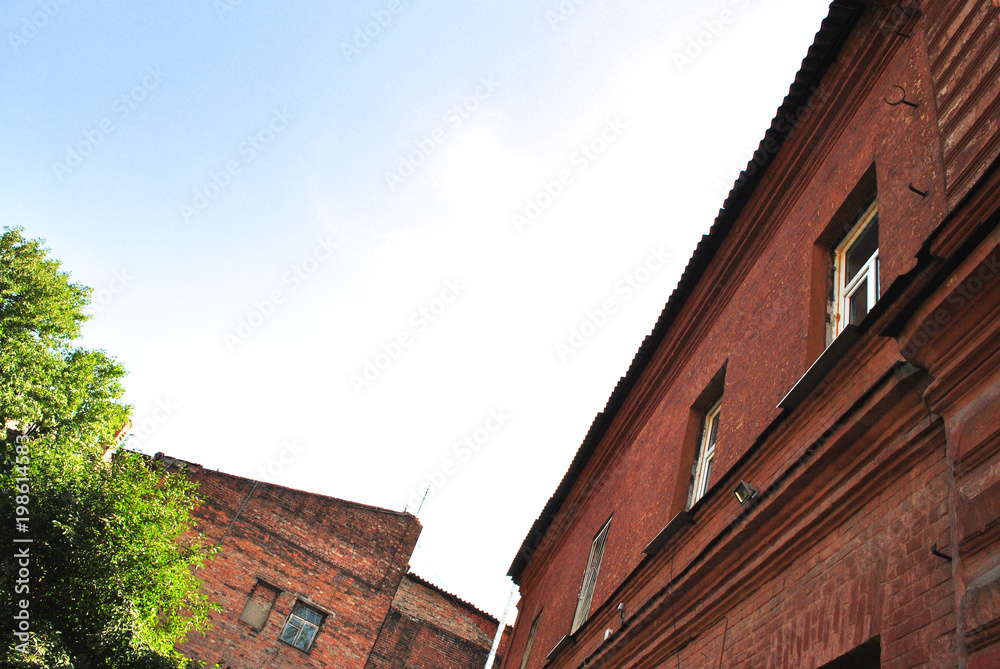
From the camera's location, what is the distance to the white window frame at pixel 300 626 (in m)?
19.0

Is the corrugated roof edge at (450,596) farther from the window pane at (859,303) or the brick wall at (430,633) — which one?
the window pane at (859,303)

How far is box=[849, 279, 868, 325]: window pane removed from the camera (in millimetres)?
5125

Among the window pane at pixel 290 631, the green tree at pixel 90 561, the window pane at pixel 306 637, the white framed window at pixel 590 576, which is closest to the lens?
the white framed window at pixel 590 576

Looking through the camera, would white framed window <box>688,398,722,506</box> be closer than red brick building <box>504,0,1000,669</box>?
No

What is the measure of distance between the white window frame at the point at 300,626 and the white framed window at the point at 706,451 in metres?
15.9

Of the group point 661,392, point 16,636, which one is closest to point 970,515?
point 661,392

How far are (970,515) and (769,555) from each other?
5.82 feet

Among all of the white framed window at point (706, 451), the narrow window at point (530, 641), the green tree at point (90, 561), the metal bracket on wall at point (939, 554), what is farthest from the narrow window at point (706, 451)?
the green tree at point (90, 561)

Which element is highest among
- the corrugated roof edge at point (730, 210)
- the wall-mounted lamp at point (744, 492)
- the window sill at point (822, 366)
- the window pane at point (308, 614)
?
the corrugated roof edge at point (730, 210)

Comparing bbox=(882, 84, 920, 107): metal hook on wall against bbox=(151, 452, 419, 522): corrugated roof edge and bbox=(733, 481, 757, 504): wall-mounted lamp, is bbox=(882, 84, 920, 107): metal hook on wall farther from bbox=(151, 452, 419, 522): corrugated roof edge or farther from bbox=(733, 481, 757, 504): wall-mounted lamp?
bbox=(151, 452, 419, 522): corrugated roof edge

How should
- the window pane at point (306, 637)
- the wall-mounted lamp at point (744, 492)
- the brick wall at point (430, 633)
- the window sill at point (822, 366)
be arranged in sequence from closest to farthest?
the window sill at point (822, 366) → the wall-mounted lamp at point (744, 492) → the window pane at point (306, 637) → the brick wall at point (430, 633)

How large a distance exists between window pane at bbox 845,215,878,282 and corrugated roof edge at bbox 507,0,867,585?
1.68 meters

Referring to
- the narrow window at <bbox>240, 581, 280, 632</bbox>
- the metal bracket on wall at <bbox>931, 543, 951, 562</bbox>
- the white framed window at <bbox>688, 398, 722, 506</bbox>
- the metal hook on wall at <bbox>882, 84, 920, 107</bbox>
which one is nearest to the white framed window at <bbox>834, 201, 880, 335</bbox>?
the metal hook on wall at <bbox>882, 84, 920, 107</bbox>

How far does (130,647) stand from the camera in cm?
1086
